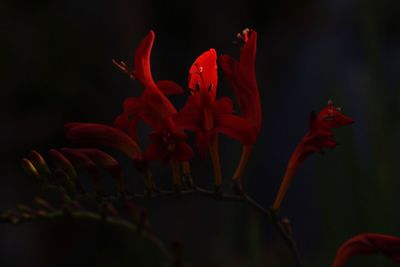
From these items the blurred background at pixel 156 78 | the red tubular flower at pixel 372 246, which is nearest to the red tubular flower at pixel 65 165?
the red tubular flower at pixel 372 246

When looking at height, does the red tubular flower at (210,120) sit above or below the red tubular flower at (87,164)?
above

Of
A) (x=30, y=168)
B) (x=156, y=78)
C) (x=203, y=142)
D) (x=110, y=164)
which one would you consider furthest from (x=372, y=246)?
(x=156, y=78)

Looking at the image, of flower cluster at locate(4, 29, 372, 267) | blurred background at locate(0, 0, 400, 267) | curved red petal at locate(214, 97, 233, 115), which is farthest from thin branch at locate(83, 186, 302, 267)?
blurred background at locate(0, 0, 400, 267)

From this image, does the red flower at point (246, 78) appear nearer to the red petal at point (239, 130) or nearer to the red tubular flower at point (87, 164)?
the red petal at point (239, 130)

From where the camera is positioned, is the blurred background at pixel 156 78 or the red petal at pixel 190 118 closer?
the red petal at pixel 190 118

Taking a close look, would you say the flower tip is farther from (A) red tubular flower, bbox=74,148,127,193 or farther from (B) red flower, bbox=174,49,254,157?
(B) red flower, bbox=174,49,254,157

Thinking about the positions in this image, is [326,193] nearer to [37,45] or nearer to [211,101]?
[211,101]
